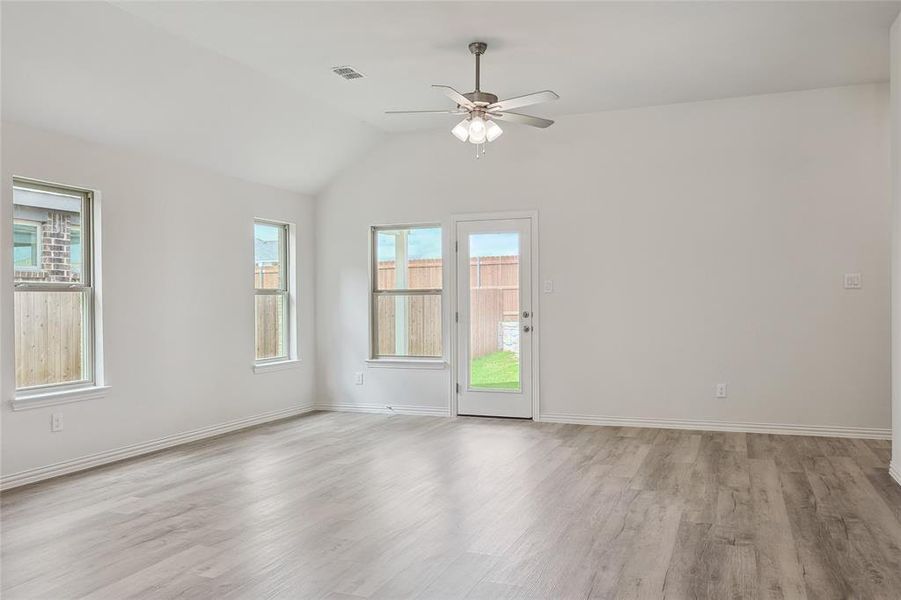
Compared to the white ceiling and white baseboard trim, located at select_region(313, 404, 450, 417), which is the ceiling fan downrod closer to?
the white ceiling

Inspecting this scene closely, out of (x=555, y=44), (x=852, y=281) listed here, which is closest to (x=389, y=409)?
(x=555, y=44)

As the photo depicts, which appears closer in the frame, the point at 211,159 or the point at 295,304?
the point at 211,159

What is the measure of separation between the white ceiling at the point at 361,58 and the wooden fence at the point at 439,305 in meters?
1.63

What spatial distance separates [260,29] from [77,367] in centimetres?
270

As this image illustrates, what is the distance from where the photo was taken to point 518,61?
4977 mm

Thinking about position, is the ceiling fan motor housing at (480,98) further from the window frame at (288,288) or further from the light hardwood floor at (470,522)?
the window frame at (288,288)

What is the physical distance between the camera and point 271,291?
6.93 m

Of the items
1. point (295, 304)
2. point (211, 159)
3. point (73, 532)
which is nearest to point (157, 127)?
point (211, 159)

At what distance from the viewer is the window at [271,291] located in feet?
22.3

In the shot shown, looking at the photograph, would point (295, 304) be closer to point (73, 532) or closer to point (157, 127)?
point (157, 127)

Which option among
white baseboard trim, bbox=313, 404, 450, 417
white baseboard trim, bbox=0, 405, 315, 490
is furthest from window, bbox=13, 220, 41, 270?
white baseboard trim, bbox=313, 404, 450, 417

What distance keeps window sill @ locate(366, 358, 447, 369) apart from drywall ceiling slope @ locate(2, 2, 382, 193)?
209 cm

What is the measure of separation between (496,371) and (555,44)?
10.7 ft

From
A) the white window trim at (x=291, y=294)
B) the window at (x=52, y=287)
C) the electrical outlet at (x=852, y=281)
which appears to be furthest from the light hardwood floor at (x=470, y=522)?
the white window trim at (x=291, y=294)
